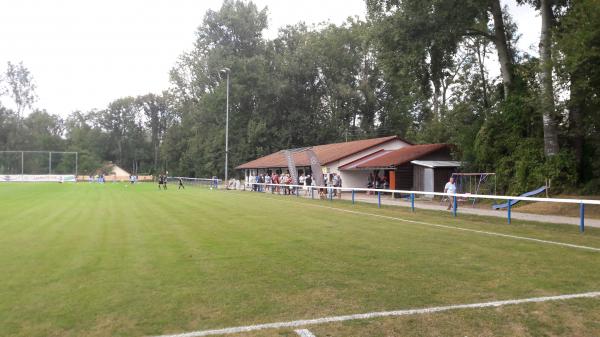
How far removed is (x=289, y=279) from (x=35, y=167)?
241ft

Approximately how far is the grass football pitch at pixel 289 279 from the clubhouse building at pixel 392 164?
16583mm

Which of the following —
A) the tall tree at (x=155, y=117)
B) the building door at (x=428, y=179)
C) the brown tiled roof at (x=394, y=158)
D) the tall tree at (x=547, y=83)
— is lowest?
the building door at (x=428, y=179)

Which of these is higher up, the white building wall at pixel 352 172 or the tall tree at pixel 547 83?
the tall tree at pixel 547 83

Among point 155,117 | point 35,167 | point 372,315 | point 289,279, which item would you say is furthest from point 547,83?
point 155,117

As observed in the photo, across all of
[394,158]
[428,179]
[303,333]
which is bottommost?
[303,333]

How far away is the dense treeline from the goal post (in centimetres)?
1749

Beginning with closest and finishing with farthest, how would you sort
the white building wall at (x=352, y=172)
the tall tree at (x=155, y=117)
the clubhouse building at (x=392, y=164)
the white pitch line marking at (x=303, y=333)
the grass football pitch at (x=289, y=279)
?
the white pitch line marking at (x=303, y=333) < the grass football pitch at (x=289, y=279) < the clubhouse building at (x=392, y=164) < the white building wall at (x=352, y=172) < the tall tree at (x=155, y=117)

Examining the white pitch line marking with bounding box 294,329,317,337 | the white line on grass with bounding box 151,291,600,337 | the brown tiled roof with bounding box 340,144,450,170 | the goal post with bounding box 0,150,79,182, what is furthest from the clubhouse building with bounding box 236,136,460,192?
the goal post with bounding box 0,150,79,182

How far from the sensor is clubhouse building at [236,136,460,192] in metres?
29.3

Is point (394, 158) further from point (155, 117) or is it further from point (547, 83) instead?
point (155, 117)

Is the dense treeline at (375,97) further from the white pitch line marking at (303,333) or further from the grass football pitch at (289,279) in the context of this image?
the white pitch line marking at (303,333)

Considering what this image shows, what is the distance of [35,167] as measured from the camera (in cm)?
6919

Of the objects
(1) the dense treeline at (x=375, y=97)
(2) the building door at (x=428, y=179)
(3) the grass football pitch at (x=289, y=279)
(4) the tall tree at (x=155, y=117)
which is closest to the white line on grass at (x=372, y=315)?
(3) the grass football pitch at (x=289, y=279)

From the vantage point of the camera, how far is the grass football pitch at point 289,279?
4.98 m
